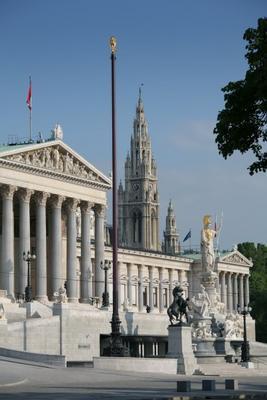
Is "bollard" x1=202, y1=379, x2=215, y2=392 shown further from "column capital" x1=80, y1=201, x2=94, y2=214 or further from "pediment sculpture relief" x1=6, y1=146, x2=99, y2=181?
"column capital" x1=80, y1=201, x2=94, y2=214

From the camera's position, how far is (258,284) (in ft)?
609

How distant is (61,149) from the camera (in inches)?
4215

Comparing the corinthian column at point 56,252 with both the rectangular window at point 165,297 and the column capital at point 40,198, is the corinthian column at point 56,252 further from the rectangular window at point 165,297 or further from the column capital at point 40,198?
the rectangular window at point 165,297

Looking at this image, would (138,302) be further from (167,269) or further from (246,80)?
(246,80)

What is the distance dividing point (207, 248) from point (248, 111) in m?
63.1

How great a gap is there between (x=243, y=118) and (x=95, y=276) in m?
78.3

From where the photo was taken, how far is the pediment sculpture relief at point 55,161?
104m

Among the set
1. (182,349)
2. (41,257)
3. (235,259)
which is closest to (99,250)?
(41,257)

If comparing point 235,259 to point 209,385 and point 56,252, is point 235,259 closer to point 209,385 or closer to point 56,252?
point 56,252

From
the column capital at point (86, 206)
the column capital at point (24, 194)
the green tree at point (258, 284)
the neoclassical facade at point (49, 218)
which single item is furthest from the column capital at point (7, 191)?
the green tree at point (258, 284)

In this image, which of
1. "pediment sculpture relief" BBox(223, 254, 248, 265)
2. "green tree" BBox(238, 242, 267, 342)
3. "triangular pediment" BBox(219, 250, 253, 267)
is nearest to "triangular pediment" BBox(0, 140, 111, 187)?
"green tree" BBox(238, 242, 267, 342)

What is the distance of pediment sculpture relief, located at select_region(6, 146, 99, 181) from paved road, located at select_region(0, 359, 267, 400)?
43.2 metres

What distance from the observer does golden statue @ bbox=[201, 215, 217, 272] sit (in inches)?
3828

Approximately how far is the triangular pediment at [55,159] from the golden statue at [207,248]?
15431mm
